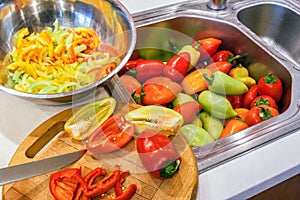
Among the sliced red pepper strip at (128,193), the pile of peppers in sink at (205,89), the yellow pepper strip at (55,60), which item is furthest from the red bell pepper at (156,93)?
the sliced red pepper strip at (128,193)

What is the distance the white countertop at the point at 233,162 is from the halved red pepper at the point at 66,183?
0.14 metres

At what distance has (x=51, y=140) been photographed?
2.98 feet

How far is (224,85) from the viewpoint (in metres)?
1.13

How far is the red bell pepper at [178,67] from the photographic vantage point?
1.18 metres

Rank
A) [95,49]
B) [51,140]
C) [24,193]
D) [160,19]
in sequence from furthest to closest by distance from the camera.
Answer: [160,19], [95,49], [51,140], [24,193]

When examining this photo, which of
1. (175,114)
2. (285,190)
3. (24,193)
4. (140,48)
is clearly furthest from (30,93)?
(285,190)

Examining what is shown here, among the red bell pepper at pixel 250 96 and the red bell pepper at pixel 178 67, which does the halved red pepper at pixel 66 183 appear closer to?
the red bell pepper at pixel 178 67

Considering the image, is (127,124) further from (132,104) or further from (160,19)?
(160,19)

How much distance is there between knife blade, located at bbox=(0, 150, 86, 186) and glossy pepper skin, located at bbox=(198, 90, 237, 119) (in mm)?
372

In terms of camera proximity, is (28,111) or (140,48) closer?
(28,111)

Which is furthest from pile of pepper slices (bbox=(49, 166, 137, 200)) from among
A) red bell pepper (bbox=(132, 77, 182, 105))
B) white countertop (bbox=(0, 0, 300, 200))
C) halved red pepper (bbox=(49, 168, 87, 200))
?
red bell pepper (bbox=(132, 77, 182, 105))

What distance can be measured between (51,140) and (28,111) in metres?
0.12

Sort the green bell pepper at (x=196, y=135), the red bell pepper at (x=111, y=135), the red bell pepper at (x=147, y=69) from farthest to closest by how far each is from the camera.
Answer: the red bell pepper at (x=147, y=69), the green bell pepper at (x=196, y=135), the red bell pepper at (x=111, y=135)

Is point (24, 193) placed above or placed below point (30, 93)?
below
